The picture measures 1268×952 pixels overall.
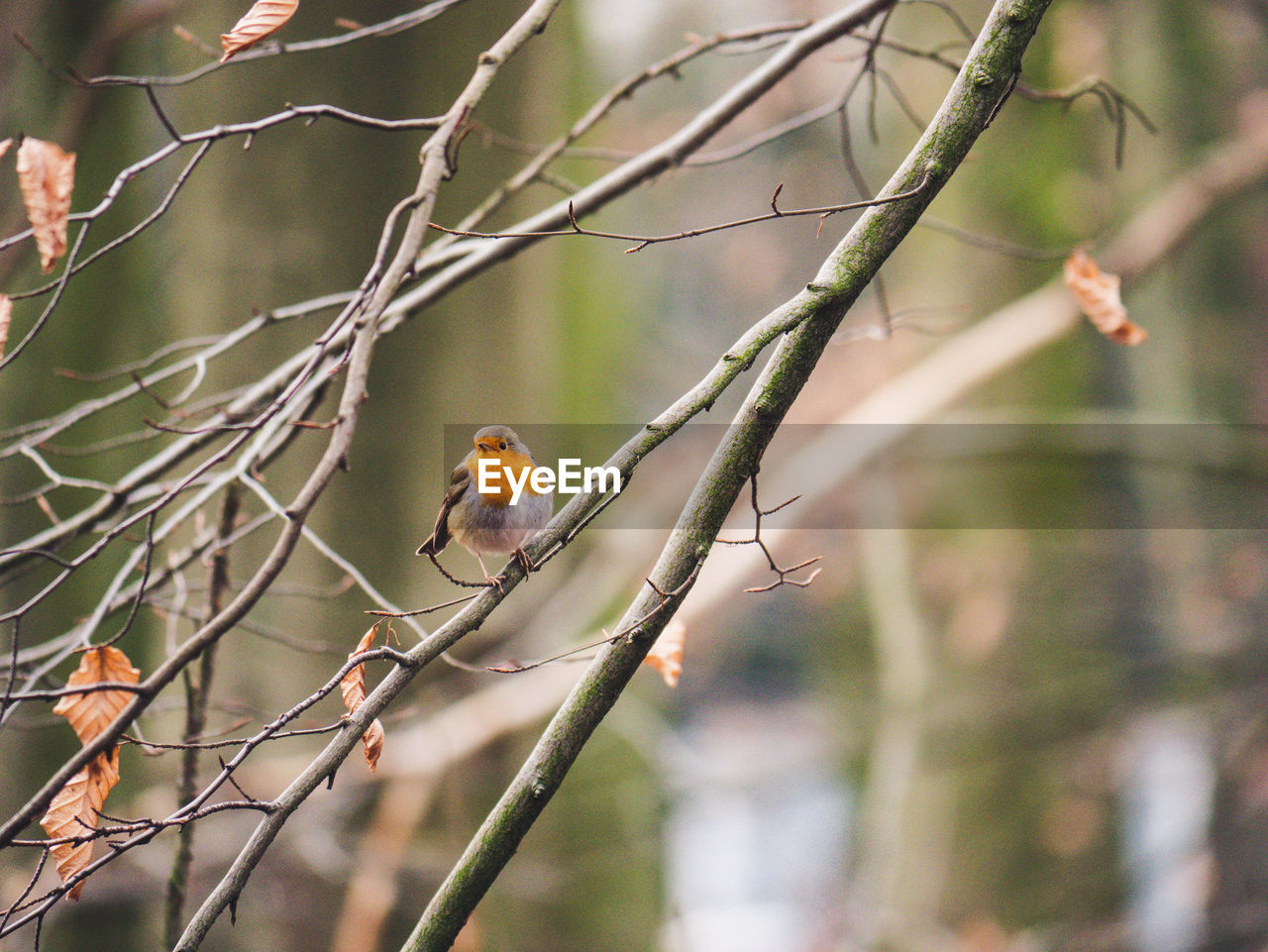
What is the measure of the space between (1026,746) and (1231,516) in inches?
35.5

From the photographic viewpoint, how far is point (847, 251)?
21.8 inches

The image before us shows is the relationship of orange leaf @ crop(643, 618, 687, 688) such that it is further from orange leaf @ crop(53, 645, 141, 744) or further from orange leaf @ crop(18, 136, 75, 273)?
orange leaf @ crop(18, 136, 75, 273)

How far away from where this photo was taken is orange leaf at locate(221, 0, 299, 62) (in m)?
0.59

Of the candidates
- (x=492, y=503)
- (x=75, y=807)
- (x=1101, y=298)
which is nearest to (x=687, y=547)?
(x=492, y=503)

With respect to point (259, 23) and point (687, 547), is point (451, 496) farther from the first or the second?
point (259, 23)

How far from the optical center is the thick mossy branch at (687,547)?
21.0 inches

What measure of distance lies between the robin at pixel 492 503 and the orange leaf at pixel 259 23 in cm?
31

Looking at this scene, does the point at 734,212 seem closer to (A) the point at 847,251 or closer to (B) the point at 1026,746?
(B) the point at 1026,746

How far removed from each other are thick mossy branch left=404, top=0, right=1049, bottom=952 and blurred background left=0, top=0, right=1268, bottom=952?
0.94ft

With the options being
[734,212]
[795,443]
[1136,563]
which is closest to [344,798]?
[1136,563]

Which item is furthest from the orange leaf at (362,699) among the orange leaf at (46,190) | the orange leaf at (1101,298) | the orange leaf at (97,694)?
the orange leaf at (1101,298)

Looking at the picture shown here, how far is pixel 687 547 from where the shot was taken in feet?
1.80

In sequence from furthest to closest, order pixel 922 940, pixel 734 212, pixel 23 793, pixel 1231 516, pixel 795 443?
pixel 734 212 → pixel 795 443 → pixel 1231 516 → pixel 922 940 → pixel 23 793

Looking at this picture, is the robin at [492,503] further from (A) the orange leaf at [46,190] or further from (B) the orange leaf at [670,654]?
(A) the orange leaf at [46,190]
